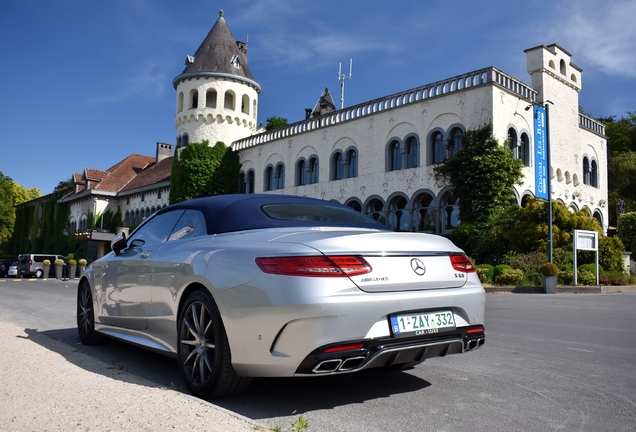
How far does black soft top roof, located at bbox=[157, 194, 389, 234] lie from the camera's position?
14.5ft

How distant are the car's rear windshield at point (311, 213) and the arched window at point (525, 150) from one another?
25082 millimetres

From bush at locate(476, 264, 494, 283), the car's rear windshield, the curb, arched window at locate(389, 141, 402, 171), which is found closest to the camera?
the car's rear windshield

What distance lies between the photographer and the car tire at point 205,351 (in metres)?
3.80

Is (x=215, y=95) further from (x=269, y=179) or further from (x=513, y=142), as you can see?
(x=513, y=142)

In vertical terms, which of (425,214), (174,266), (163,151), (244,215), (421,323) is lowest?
(421,323)

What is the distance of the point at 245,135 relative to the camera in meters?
44.7

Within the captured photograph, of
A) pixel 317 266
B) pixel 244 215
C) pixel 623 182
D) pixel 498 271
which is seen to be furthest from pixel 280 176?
pixel 317 266

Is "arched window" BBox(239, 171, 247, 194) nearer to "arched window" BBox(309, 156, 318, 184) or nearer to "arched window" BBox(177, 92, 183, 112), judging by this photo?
"arched window" BBox(309, 156, 318, 184)

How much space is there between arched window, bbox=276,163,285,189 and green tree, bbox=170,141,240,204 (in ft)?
15.6

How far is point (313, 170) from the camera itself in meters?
36.4

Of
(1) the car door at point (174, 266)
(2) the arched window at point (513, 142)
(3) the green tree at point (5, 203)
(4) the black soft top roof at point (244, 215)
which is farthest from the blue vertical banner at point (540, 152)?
(3) the green tree at point (5, 203)

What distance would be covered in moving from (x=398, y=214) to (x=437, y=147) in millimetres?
4238

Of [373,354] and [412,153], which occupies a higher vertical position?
[412,153]

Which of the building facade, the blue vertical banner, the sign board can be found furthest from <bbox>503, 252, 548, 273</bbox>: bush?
the blue vertical banner
